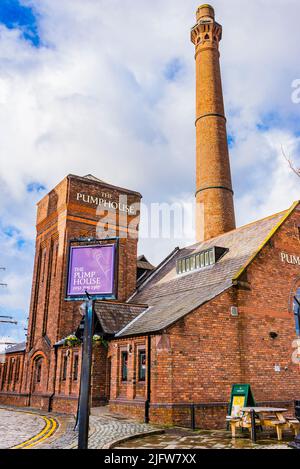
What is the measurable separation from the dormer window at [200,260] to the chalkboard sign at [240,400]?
28.0 feet

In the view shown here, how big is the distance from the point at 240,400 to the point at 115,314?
29.0 ft

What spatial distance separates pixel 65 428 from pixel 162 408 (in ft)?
10.7

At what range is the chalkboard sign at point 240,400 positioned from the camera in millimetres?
13044

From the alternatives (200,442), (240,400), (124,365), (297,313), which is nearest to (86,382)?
(200,442)

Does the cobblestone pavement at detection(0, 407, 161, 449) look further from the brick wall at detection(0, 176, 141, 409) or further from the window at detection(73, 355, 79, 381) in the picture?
the brick wall at detection(0, 176, 141, 409)

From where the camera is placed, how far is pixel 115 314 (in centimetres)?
2081

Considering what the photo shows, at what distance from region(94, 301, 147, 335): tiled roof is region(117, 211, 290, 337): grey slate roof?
55 centimetres

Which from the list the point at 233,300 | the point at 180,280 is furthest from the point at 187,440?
the point at 180,280

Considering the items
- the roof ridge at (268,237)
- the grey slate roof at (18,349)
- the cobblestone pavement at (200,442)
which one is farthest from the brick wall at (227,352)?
the grey slate roof at (18,349)

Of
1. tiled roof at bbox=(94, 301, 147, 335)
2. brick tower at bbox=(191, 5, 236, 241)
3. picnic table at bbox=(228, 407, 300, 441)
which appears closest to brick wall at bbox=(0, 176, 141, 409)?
tiled roof at bbox=(94, 301, 147, 335)

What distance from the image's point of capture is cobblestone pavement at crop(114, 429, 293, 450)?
10469mm

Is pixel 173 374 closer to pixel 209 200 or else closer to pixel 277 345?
pixel 277 345
